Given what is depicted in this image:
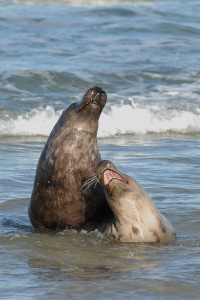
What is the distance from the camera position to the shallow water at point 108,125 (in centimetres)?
606

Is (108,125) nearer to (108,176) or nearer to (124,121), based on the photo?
(124,121)

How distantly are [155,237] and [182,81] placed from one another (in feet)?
27.2

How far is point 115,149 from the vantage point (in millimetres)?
10789

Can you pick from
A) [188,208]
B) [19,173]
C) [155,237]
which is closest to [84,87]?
[19,173]

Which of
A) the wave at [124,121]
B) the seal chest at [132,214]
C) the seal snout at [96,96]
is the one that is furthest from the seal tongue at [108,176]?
the wave at [124,121]

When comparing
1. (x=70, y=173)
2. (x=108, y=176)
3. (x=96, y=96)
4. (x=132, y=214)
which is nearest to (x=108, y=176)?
(x=108, y=176)

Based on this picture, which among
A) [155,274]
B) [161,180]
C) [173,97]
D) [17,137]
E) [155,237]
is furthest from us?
[173,97]

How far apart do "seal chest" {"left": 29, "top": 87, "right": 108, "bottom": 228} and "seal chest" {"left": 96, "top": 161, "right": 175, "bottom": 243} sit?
35 cm

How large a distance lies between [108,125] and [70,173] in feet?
17.4

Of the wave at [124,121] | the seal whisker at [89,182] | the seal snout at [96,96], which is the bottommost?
the seal whisker at [89,182]

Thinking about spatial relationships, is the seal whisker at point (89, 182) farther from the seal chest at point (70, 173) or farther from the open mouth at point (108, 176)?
the open mouth at point (108, 176)

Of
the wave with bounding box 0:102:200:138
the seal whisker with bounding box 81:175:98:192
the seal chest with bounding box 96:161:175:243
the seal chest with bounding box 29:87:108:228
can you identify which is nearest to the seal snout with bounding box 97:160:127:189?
the seal chest with bounding box 96:161:175:243

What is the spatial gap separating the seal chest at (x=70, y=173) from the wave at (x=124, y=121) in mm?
4521

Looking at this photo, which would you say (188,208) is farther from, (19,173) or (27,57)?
(27,57)
